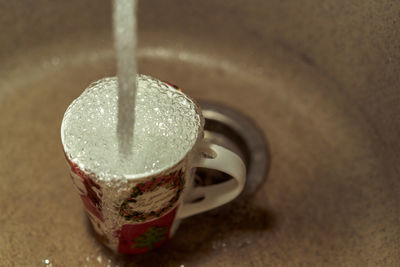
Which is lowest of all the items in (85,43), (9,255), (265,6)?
(9,255)

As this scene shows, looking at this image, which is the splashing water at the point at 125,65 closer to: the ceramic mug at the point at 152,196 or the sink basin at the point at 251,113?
the ceramic mug at the point at 152,196

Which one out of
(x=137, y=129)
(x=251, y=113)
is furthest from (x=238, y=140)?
(x=137, y=129)

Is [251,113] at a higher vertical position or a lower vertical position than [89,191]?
higher

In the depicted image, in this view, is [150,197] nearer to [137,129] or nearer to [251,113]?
[137,129]

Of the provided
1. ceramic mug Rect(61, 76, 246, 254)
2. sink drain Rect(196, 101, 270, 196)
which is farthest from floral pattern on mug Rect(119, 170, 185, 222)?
sink drain Rect(196, 101, 270, 196)

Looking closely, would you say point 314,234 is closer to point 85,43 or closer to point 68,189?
point 68,189

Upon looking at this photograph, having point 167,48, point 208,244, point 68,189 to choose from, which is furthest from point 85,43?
point 208,244
